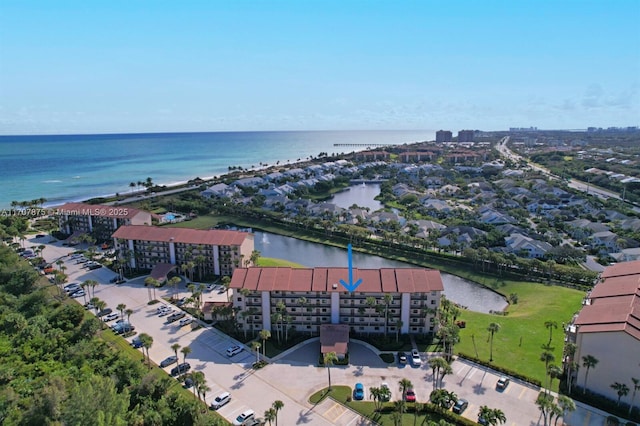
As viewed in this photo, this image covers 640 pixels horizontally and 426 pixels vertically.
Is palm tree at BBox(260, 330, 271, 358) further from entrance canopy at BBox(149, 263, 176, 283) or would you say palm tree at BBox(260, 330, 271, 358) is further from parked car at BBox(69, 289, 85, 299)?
parked car at BBox(69, 289, 85, 299)

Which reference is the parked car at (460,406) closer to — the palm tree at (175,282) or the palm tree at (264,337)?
the palm tree at (264,337)

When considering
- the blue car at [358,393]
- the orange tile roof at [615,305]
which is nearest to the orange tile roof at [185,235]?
the blue car at [358,393]

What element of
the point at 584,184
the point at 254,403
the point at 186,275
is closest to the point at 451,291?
the point at 254,403

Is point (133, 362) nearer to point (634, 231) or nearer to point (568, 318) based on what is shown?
point (568, 318)

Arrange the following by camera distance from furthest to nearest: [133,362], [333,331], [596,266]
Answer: [596,266] → [333,331] → [133,362]

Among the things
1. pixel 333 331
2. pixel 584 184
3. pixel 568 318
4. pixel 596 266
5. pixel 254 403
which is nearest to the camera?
pixel 254 403

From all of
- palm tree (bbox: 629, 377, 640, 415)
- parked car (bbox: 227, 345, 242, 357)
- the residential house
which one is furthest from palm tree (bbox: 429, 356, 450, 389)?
the residential house

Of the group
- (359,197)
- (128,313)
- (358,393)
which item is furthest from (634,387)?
(359,197)
